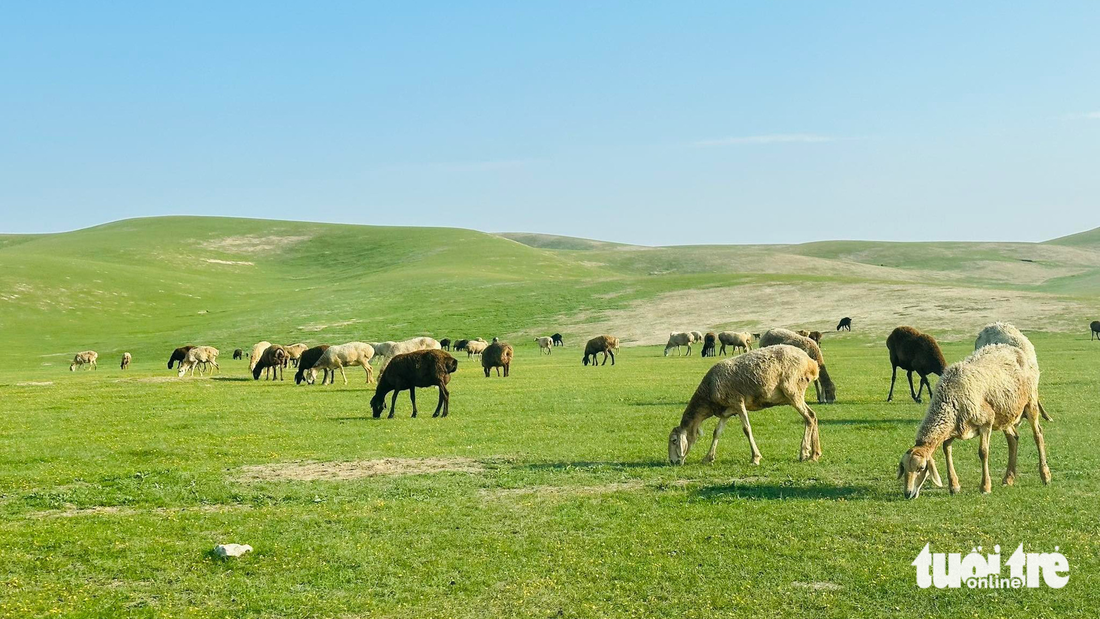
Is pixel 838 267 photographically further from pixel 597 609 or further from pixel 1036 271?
pixel 597 609

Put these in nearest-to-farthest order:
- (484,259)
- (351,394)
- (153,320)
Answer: (351,394)
(153,320)
(484,259)

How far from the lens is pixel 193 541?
448 inches

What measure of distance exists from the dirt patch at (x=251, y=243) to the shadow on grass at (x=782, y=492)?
157 m

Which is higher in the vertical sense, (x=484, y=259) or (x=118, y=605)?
(x=484, y=259)

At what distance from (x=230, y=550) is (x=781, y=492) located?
27.5 ft

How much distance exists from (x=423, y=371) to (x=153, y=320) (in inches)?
3053

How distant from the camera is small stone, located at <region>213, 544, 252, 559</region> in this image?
34.7ft

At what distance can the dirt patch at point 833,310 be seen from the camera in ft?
213

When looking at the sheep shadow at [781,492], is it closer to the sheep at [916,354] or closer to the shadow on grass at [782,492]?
the shadow on grass at [782,492]

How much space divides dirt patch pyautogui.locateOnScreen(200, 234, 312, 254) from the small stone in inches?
6165

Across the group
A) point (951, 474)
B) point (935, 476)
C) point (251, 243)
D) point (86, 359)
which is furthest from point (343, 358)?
point (251, 243)

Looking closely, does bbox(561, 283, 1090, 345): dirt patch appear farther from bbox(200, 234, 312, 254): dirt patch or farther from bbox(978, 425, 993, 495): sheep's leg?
bbox(200, 234, 312, 254): dirt patch

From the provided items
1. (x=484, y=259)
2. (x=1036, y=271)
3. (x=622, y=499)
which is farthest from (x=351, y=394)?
(x=1036, y=271)

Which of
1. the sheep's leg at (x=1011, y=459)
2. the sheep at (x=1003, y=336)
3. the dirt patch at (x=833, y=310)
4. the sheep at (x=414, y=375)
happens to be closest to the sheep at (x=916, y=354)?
the sheep at (x=1003, y=336)
